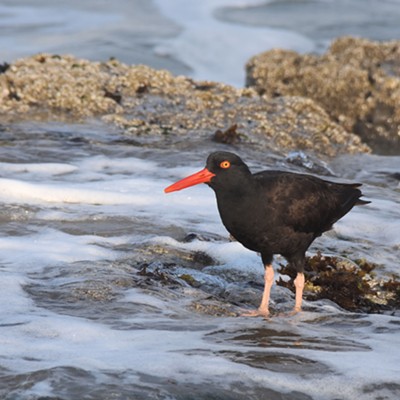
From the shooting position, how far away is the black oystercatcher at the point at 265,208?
20.0 feet

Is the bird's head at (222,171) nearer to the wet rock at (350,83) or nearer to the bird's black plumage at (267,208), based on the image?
the bird's black plumage at (267,208)

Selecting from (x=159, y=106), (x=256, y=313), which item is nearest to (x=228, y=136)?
(x=159, y=106)

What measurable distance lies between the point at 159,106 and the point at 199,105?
0.57 metres

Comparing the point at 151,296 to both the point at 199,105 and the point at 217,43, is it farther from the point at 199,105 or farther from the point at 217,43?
the point at 217,43

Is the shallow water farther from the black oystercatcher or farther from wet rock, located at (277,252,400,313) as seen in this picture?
the black oystercatcher

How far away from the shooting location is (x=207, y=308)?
6.03m

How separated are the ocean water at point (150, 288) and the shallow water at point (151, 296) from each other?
0.01 m

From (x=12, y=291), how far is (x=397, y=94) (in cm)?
953

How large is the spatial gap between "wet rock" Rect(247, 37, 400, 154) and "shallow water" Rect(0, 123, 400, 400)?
3.76 metres

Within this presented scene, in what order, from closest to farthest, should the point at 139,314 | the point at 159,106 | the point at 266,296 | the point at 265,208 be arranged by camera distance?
the point at 139,314 < the point at 265,208 < the point at 266,296 < the point at 159,106

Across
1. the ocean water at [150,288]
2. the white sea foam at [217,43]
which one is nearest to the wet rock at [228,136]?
the ocean water at [150,288]

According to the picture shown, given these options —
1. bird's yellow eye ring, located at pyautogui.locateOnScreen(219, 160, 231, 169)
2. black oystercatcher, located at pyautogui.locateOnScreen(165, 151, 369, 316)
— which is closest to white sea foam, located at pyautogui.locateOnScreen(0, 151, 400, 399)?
black oystercatcher, located at pyautogui.locateOnScreen(165, 151, 369, 316)

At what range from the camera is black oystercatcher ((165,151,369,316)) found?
6.11 m

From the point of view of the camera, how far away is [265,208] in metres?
6.16
